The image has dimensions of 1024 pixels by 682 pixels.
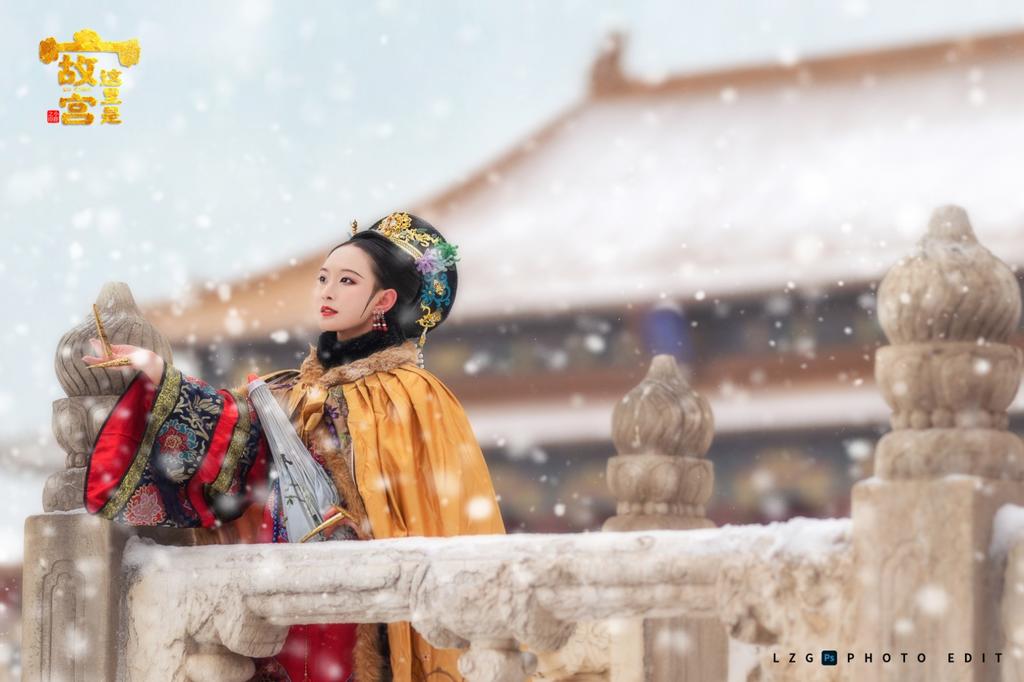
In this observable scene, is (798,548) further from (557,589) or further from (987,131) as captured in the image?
(987,131)

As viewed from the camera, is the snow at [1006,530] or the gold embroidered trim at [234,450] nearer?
the snow at [1006,530]

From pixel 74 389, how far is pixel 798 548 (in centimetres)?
202

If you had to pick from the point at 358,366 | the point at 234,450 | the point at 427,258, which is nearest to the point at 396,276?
the point at 427,258

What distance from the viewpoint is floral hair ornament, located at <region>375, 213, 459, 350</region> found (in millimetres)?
4820

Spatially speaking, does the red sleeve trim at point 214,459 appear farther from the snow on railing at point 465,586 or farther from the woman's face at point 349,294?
the woman's face at point 349,294

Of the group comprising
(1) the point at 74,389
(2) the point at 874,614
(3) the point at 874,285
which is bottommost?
(2) the point at 874,614

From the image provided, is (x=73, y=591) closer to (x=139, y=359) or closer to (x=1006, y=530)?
(x=139, y=359)

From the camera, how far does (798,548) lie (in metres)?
3.47

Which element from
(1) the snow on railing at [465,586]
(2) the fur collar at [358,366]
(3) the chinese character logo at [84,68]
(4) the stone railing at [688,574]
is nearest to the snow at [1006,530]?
(4) the stone railing at [688,574]

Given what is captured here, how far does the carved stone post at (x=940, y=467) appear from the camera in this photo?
127 inches

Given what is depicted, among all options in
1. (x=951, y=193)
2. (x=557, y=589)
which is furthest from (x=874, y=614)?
(x=951, y=193)

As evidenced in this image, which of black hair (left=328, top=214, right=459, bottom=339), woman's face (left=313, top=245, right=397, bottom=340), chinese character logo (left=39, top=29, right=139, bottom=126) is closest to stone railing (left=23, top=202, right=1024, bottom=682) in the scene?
woman's face (left=313, top=245, right=397, bottom=340)

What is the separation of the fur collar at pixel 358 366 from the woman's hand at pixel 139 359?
50 centimetres

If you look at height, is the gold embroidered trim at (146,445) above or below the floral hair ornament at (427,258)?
below
